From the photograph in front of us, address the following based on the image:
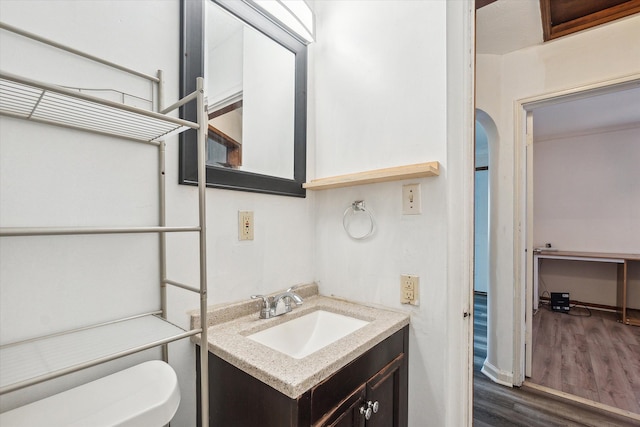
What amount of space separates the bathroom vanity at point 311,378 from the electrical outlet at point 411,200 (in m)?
0.44

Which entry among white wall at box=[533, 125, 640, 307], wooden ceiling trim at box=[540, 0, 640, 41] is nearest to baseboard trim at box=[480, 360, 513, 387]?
wooden ceiling trim at box=[540, 0, 640, 41]

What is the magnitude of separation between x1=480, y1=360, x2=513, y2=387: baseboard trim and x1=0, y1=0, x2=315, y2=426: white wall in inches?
81.6

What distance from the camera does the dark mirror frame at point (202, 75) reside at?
1.02 metres

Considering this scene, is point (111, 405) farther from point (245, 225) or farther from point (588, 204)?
point (588, 204)

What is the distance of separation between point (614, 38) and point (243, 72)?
2.31 meters

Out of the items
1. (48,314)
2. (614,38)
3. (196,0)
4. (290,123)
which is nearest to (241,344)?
(48,314)

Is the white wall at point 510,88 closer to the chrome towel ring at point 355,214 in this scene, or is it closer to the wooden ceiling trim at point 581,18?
the wooden ceiling trim at point 581,18

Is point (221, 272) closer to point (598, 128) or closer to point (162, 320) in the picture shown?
point (162, 320)

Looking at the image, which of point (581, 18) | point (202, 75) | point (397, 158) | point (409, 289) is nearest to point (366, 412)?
point (409, 289)

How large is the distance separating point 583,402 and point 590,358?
0.81m

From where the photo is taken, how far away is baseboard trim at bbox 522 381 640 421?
1.67 m

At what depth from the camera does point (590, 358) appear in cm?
236

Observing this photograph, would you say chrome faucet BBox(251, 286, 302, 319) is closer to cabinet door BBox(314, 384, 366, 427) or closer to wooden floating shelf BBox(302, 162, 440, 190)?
cabinet door BBox(314, 384, 366, 427)

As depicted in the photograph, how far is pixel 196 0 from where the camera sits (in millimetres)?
1056
